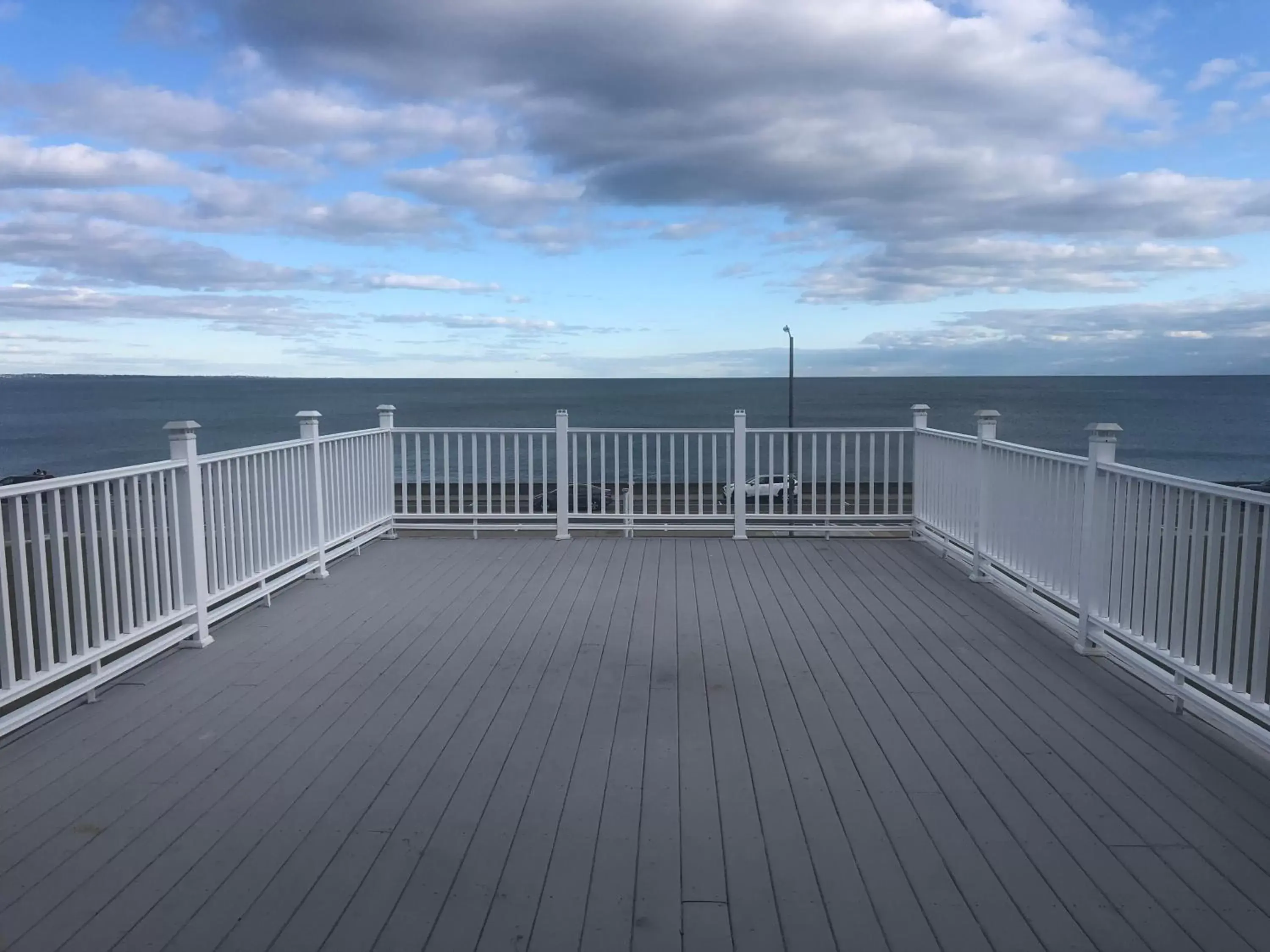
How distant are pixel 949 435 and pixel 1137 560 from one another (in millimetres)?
2600

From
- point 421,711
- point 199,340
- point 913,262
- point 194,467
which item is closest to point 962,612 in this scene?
point 421,711

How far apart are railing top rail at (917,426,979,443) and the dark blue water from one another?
114 ft

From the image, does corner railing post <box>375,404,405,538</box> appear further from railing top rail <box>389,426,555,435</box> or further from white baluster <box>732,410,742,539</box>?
white baluster <box>732,410,742,539</box>

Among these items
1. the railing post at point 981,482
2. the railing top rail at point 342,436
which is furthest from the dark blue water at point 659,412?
the railing top rail at point 342,436

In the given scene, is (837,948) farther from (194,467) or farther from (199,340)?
(199,340)

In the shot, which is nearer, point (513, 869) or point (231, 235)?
point (513, 869)

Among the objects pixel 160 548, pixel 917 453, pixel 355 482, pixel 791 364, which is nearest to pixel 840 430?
pixel 917 453

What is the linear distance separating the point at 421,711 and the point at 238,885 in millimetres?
1219

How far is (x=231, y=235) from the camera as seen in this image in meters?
20.7

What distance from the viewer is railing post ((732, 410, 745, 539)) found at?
23.1ft

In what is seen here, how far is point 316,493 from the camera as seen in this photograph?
18.8 ft

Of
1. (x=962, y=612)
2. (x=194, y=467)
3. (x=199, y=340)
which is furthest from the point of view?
(x=199, y=340)

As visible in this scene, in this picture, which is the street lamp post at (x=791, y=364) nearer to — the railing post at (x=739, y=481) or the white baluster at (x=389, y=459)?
the railing post at (x=739, y=481)

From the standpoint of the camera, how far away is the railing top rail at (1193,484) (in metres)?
2.71
